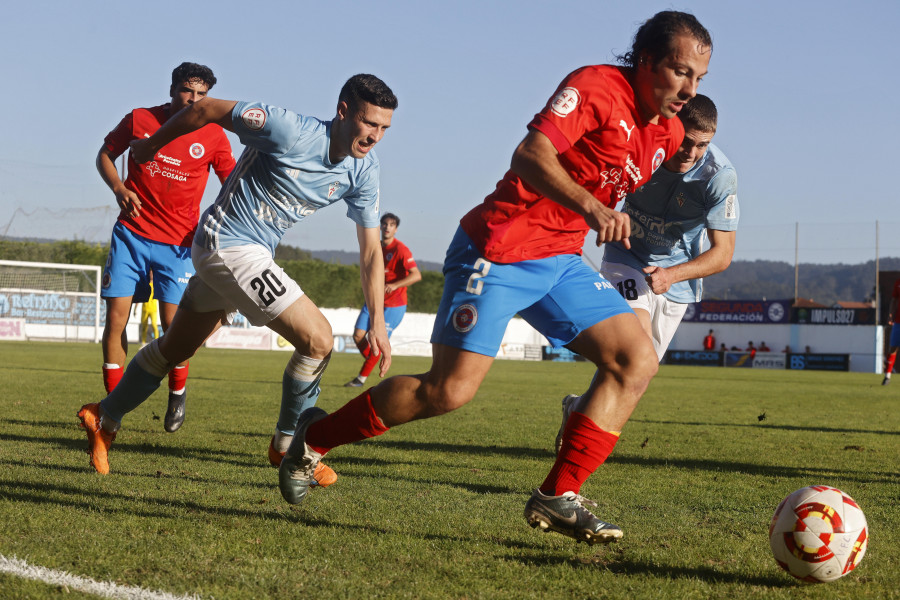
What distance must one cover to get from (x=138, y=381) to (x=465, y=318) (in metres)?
2.42

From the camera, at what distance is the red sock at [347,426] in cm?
377

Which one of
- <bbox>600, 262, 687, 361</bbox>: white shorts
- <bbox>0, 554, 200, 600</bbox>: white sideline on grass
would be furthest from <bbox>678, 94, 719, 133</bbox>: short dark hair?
<bbox>0, 554, 200, 600</bbox>: white sideline on grass

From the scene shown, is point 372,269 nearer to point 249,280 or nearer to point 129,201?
point 249,280

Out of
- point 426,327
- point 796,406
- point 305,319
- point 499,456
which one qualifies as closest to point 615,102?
point 305,319

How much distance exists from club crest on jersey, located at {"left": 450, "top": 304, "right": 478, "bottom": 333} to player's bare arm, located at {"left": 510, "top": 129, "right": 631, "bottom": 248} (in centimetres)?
60

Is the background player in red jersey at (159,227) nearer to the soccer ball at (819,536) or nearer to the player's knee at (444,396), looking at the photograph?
the player's knee at (444,396)

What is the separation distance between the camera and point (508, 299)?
3566 mm

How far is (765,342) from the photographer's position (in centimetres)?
5112

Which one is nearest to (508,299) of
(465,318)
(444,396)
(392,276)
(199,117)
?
(465,318)

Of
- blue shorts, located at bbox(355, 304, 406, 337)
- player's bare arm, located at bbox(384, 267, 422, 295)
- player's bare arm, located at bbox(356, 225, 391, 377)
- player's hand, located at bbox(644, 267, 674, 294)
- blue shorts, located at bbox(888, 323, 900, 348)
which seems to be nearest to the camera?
player's hand, located at bbox(644, 267, 674, 294)

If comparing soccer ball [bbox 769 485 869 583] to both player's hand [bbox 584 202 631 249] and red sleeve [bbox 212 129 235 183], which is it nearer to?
player's hand [bbox 584 202 631 249]

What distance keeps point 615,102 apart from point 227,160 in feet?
13.5

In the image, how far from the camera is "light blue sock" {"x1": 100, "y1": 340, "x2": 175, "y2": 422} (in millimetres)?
4957

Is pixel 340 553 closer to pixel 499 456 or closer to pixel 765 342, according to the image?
pixel 499 456
